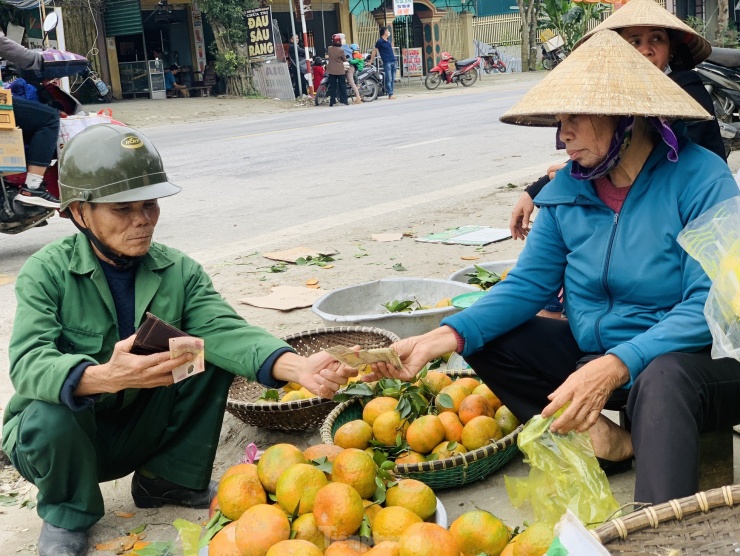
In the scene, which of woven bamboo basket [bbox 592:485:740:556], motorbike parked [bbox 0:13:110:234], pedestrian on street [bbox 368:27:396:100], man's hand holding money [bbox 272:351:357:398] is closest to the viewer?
woven bamboo basket [bbox 592:485:740:556]

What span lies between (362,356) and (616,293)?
0.75 m

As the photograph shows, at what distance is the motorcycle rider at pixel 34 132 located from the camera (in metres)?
6.33

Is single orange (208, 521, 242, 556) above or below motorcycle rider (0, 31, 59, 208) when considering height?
below

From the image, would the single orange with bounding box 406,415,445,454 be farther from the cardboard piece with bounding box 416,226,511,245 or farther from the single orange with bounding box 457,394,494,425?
the cardboard piece with bounding box 416,226,511,245

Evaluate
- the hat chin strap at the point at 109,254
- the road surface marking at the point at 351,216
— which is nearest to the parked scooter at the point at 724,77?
the road surface marking at the point at 351,216

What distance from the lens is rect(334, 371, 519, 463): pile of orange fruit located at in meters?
2.80

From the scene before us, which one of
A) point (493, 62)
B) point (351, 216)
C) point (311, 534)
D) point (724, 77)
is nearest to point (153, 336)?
point (311, 534)

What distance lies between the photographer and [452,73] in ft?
84.4

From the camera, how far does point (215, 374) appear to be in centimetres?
277

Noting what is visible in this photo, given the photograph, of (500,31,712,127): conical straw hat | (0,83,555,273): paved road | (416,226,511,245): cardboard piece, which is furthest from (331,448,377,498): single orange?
(0,83,555,273): paved road

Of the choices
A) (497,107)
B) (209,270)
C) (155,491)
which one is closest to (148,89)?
(497,107)

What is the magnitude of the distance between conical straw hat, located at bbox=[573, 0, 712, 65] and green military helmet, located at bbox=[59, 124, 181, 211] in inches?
67.3

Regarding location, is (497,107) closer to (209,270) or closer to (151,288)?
(209,270)

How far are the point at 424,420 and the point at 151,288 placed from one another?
37.8 inches
